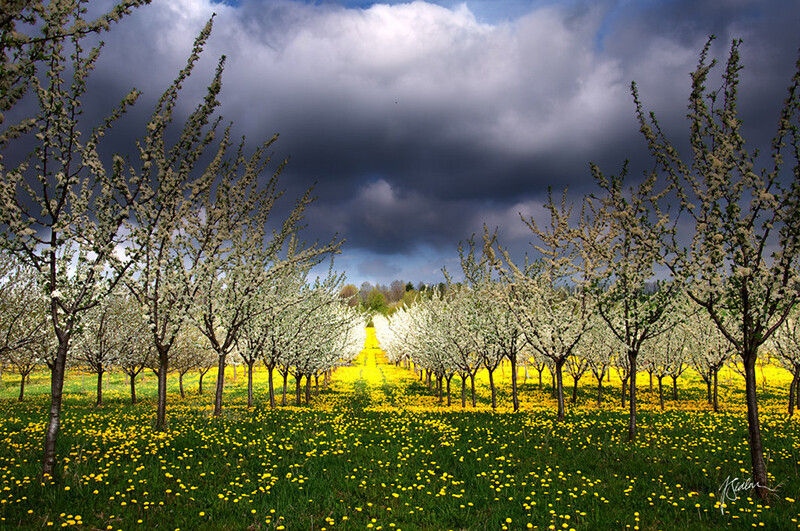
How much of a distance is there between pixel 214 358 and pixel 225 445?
28.8 metres

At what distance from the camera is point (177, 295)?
41.2 ft

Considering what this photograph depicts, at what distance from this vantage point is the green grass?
664 centimetres

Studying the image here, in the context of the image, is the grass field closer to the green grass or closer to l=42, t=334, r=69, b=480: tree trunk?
the green grass

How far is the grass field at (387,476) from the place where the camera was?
6645 millimetres

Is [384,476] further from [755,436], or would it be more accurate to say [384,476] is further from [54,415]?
[755,436]

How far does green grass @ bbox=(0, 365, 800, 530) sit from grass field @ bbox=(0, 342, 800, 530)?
1.6 inches

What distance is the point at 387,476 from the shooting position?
8.76 m

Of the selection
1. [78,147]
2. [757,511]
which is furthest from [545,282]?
[78,147]

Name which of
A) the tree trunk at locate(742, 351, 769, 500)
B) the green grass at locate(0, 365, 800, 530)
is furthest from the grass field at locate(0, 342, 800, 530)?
the tree trunk at locate(742, 351, 769, 500)

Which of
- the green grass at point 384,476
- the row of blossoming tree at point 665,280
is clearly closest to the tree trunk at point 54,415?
the green grass at point 384,476

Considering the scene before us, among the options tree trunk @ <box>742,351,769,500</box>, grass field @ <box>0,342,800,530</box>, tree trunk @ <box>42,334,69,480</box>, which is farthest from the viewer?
tree trunk @ <box>42,334,69,480</box>

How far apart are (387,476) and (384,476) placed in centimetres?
7

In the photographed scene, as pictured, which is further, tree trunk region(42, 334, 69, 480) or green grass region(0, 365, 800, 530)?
tree trunk region(42, 334, 69, 480)

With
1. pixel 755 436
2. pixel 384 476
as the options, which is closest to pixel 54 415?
pixel 384 476
